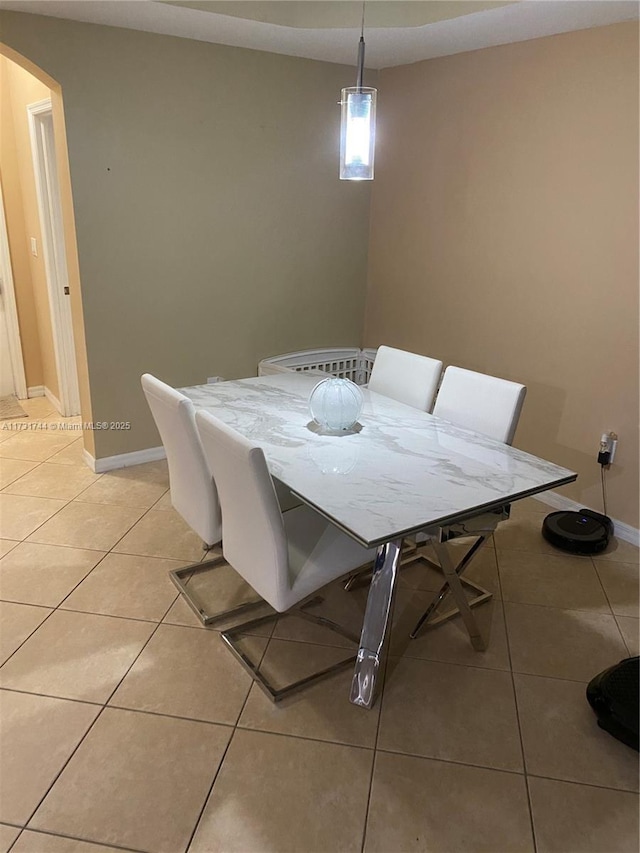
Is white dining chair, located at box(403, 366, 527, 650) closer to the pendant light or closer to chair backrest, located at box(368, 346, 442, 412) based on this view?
chair backrest, located at box(368, 346, 442, 412)

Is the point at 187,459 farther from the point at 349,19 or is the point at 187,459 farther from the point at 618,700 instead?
the point at 349,19

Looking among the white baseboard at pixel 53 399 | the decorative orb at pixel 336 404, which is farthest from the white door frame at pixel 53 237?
the decorative orb at pixel 336 404

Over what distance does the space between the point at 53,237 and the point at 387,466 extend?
9.85 feet

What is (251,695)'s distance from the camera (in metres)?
2.04

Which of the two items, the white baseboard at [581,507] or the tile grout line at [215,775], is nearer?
the tile grout line at [215,775]

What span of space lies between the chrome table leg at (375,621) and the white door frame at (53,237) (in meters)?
3.07

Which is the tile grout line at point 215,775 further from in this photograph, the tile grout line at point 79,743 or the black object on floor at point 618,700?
the black object on floor at point 618,700

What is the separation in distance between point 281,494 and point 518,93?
2.38m

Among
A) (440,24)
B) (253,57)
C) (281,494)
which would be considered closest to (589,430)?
(281,494)

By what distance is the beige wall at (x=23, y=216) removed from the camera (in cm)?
397

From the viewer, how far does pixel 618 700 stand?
189 centimetres

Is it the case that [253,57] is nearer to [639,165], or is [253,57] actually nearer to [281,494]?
[639,165]

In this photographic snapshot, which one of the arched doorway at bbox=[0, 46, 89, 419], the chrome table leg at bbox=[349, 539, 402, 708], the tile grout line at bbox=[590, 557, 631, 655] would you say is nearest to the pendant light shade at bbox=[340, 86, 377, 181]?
the chrome table leg at bbox=[349, 539, 402, 708]

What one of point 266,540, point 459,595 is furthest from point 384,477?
point 459,595
